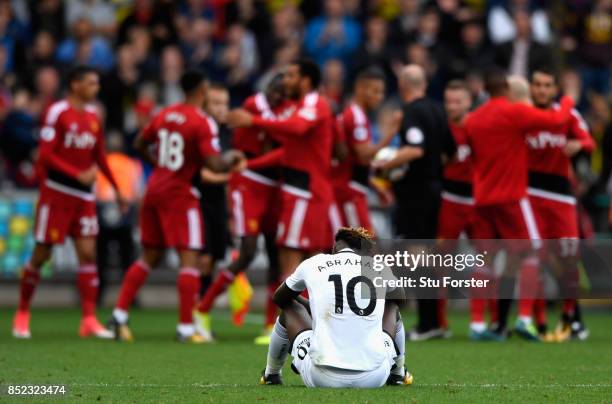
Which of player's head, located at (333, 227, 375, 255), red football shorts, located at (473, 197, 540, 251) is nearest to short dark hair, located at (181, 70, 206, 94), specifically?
red football shorts, located at (473, 197, 540, 251)

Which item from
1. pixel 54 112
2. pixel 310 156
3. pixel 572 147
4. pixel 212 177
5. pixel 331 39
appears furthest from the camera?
pixel 331 39

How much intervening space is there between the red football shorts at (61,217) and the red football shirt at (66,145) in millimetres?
93

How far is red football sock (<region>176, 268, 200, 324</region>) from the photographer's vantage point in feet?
42.5

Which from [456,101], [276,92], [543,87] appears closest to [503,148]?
[543,87]

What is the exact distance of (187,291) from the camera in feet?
42.5

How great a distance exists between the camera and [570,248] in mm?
13797

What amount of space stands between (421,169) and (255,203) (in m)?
1.75

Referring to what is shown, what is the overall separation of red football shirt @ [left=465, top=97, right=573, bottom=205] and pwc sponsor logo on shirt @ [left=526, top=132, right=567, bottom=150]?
1.06 feet

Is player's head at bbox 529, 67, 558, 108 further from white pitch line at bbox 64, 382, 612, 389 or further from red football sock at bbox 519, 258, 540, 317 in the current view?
white pitch line at bbox 64, 382, 612, 389

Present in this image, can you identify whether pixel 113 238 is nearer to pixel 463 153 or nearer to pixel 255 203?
pixel 255 203

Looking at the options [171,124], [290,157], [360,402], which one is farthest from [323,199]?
[360,402]

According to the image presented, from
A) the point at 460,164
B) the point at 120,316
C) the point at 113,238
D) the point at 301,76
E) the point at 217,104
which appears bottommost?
the point at 113,238

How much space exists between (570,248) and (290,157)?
3124 millimetres

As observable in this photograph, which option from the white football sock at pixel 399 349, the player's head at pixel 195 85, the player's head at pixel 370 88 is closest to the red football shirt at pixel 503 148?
the player's head at pixel 370 88
